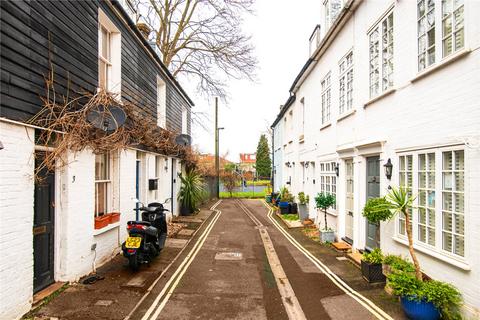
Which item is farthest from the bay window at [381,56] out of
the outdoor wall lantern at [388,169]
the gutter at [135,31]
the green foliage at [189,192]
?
the green foliage at [189,192]

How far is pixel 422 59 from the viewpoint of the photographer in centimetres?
582

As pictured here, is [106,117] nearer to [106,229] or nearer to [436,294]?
[106,229]

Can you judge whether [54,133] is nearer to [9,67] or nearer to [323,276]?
[9,67]

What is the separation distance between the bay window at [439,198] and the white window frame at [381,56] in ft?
6.70

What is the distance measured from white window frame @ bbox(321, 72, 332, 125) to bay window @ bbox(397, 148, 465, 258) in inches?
230

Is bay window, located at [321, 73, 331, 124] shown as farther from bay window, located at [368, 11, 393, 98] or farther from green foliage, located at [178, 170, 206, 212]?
green foliage, located at [178, 170, 206, 212]

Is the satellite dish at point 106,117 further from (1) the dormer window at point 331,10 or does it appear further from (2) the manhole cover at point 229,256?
(1) the dormer window at point 331,10

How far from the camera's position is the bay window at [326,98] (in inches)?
467

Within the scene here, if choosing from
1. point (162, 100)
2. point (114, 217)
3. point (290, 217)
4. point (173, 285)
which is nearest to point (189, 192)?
point (162, 100)

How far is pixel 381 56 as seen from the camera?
7.50 metres

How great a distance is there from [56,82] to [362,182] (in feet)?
24.4

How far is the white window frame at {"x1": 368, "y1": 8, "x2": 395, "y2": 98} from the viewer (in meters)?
7.09

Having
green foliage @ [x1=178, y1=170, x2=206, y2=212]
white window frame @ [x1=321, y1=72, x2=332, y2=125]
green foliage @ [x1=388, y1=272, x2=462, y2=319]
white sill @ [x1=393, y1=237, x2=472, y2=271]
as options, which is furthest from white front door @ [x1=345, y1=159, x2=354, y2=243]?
green foliage @ [x1=178, y1=170, x2=206, y2=212]

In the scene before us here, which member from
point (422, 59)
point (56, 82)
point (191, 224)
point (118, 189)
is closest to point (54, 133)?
point (56, 82)
